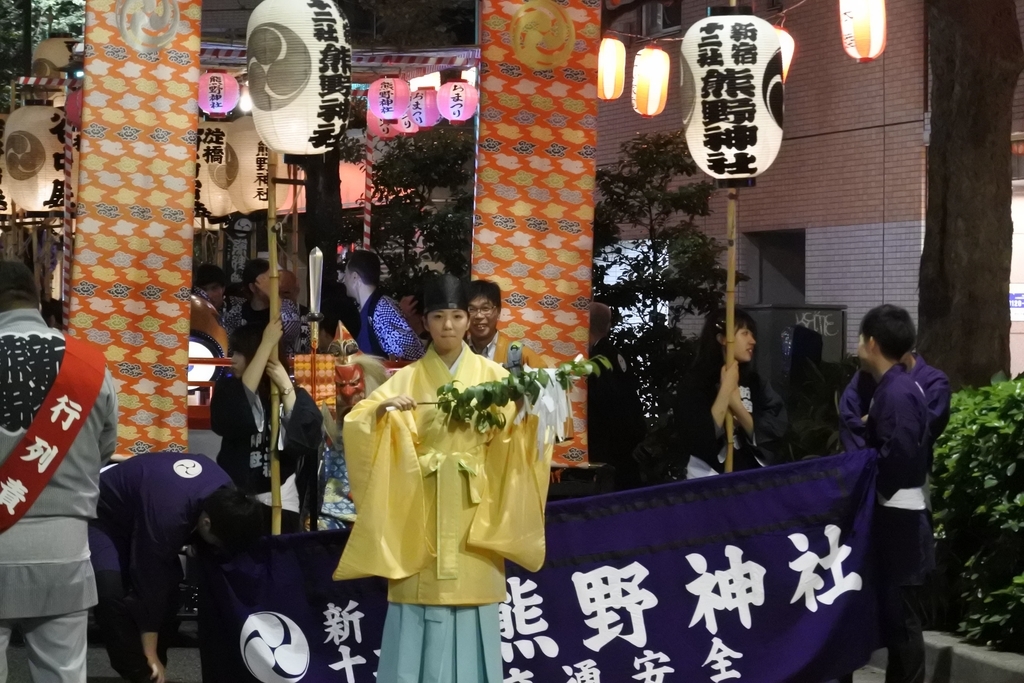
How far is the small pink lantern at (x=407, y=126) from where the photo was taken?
15870 millimetres

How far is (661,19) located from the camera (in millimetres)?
18781

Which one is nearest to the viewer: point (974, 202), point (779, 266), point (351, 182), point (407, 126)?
point (974, 202)

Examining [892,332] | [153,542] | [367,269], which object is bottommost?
[153,542]

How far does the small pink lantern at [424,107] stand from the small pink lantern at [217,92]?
2226 mm

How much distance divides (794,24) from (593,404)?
9.01 metres

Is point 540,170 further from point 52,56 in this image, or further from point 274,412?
point 52,56

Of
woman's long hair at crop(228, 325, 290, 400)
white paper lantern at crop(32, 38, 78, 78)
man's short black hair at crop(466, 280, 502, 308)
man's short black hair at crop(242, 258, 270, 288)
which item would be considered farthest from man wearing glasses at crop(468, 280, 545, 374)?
white paper lantern at crop(32, 38, 78, 78)

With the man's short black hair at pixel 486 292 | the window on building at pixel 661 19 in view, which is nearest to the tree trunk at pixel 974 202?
the man's short black hair at pixel 486 292

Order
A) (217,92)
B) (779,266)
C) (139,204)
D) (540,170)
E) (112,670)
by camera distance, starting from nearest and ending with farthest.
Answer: (112,670) → (139,204) → (540,170) → (217,92) → (779,266)

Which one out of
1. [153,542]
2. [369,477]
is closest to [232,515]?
[153,542]

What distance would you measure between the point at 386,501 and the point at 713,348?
280cm

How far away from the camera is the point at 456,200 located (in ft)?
47.8

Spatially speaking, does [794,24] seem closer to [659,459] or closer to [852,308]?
A: [852,308]

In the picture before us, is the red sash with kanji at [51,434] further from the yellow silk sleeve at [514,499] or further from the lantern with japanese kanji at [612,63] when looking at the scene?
the lantern with japanese kanji at [612,63]
